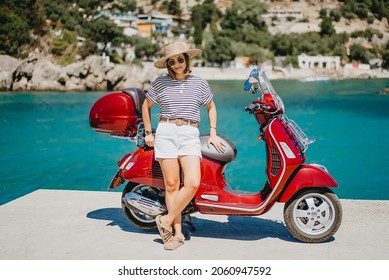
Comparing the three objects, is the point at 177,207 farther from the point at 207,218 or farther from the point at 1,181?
the point at 1,181

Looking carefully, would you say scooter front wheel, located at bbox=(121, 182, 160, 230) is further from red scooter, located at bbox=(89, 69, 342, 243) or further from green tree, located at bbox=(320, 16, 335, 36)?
green tree, located at bbox=(320, 16, 335, 36)

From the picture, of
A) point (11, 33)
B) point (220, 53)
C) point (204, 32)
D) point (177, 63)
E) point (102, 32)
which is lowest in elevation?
point (204, 32)

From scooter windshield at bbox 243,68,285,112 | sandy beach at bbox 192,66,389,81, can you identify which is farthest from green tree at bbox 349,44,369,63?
scooter windshield at bbox 243,68,285,112

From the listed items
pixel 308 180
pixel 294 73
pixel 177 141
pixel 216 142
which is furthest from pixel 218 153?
pixel 294 73

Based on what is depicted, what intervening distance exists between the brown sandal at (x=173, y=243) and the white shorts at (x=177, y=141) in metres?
0.55

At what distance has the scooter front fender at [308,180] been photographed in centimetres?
384

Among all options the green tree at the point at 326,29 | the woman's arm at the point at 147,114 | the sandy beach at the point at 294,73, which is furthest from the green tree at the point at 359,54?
the woman's arm at the point at 147,114

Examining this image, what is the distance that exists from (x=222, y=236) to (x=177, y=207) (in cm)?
55

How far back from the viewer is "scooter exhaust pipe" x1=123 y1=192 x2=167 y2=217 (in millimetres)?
4105

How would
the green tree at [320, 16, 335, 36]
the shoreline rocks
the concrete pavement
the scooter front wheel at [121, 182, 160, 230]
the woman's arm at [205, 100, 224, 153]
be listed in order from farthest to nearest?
1. the green tree at [320, 16, 335, 36]
2. the shoreline rocks
3. the scooter front wheel at [121, 182, 160, 230]
4. the woman's arm at [205, 100, 224, 153]
5. the concrete pavement

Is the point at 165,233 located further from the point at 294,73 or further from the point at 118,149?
the point at 294,73

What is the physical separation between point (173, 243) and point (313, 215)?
3.10 ft

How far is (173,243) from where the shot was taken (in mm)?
3822
